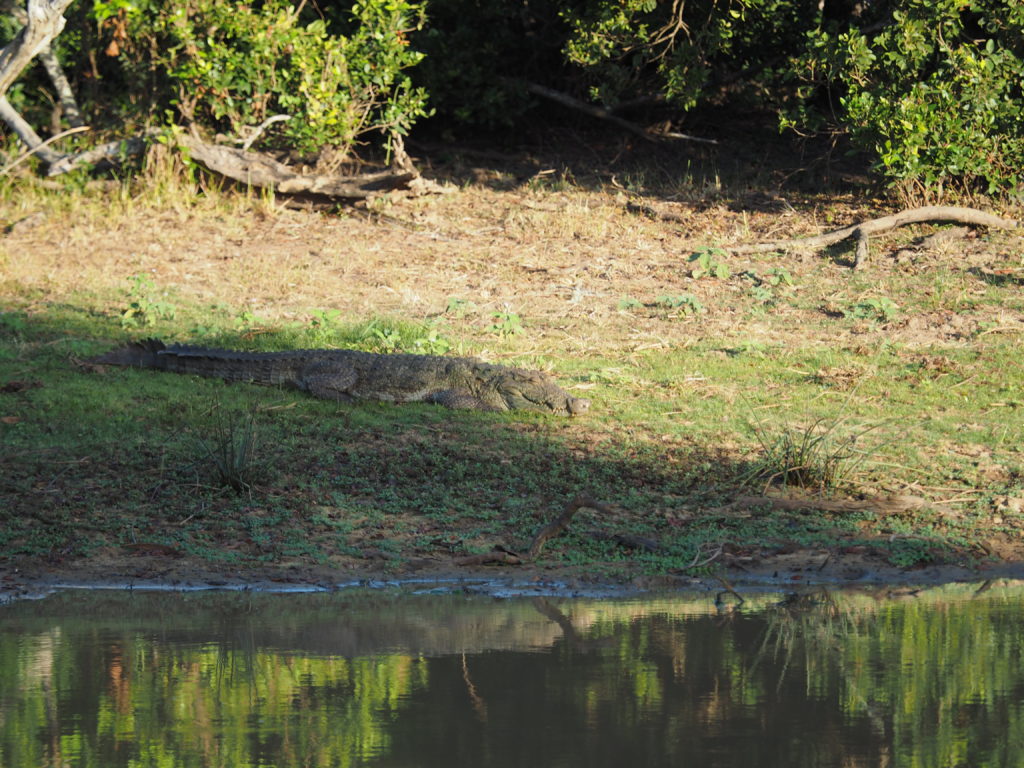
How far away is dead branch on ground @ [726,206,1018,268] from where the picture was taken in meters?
11.5

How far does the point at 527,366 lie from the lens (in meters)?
8.98

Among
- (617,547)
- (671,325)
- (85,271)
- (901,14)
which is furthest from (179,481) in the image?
(901,14)

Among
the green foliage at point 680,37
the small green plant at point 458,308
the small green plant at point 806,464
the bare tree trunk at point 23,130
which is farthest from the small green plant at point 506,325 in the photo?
the bare tree trunk at point 23,130

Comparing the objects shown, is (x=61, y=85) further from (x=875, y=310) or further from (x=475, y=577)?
(x=475, y=577)

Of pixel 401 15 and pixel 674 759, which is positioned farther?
pixel 401 15

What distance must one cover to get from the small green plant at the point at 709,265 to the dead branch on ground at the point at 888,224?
234 millimetres

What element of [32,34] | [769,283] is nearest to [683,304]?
[769,283]

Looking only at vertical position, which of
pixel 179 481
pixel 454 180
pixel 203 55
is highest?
pixel 203 55

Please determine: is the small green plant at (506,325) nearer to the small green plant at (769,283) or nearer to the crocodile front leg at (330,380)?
the crocodile front leg at (330,380)

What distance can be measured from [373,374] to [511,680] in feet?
14.1

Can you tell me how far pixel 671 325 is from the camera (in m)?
9.90

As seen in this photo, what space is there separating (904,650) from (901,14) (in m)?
8.79

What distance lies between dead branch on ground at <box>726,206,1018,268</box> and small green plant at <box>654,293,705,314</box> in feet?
4.88

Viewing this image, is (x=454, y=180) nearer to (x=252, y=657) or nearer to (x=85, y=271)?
(x=85, y=271)
